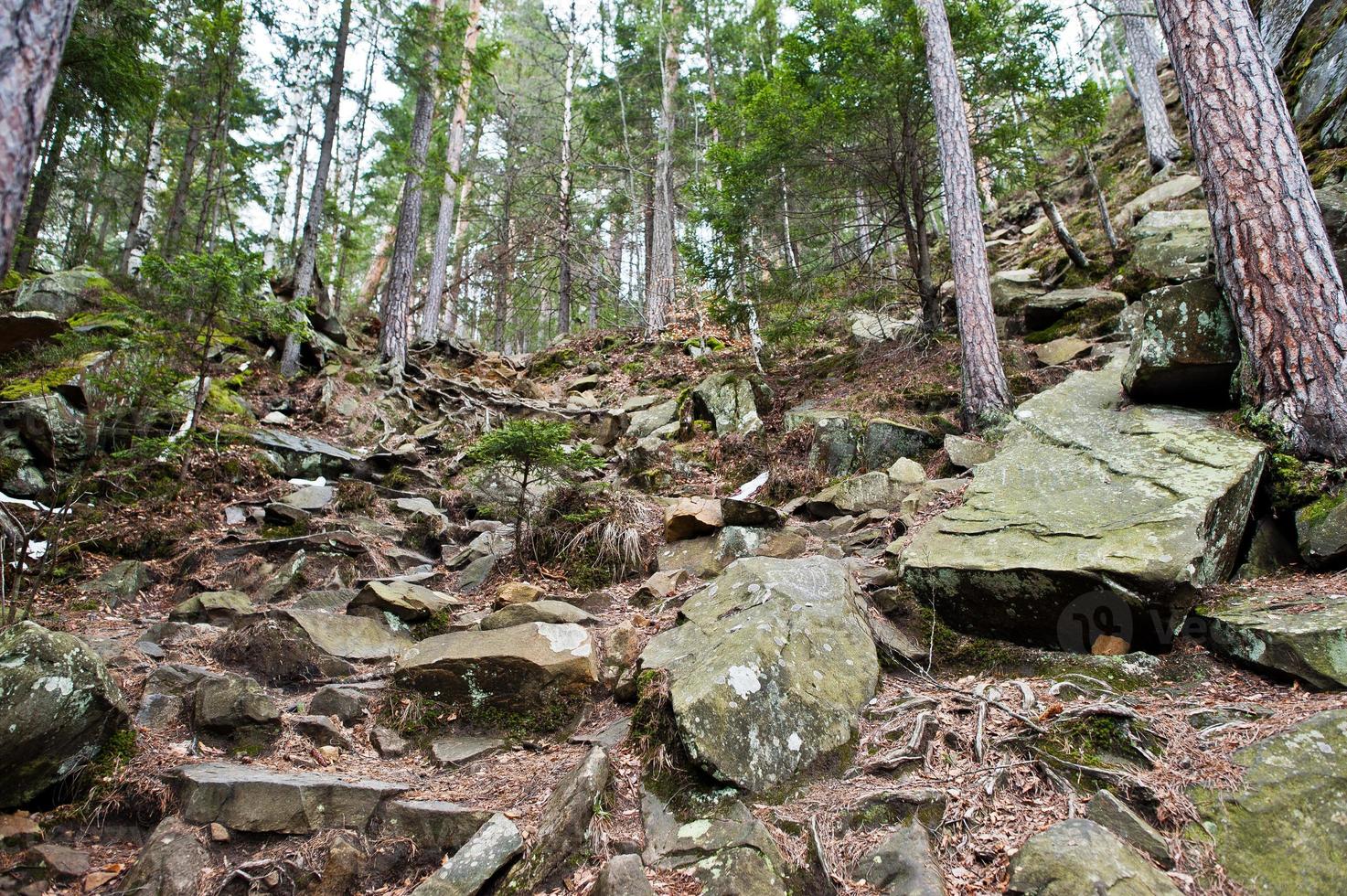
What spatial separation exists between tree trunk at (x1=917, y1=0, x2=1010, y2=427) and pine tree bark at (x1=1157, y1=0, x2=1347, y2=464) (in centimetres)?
275

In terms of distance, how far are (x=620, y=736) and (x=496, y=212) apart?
23.0 meters

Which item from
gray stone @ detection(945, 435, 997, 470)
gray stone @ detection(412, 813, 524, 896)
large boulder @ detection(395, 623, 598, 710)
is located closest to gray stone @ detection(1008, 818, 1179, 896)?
gray stone @ detection(412, 813, 524, 896)

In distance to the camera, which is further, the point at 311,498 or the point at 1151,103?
the point at 1151,103

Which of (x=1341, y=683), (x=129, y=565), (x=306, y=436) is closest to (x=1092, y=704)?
(x=1341, y=683)

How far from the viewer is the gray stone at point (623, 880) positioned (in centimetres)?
252

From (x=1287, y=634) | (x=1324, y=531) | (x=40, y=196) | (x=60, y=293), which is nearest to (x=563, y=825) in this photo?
(x=1287, y=634)

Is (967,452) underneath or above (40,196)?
underneath

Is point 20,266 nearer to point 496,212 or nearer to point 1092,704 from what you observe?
point 496,212

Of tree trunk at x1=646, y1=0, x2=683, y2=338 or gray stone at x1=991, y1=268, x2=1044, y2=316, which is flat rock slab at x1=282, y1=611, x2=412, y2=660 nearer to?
gray stone at x1=991, y1=268, x2=1044, y2=316

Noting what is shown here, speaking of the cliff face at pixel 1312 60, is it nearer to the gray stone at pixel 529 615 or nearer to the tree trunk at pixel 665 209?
the gray stone at pixel 529 615

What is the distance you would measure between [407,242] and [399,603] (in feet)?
34.7

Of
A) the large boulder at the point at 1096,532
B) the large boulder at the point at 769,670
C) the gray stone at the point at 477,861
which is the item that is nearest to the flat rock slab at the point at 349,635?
the large boulder at the point at 769,670

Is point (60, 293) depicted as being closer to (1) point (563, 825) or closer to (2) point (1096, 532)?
(1) point (563, 825)

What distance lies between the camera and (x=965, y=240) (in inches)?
316
